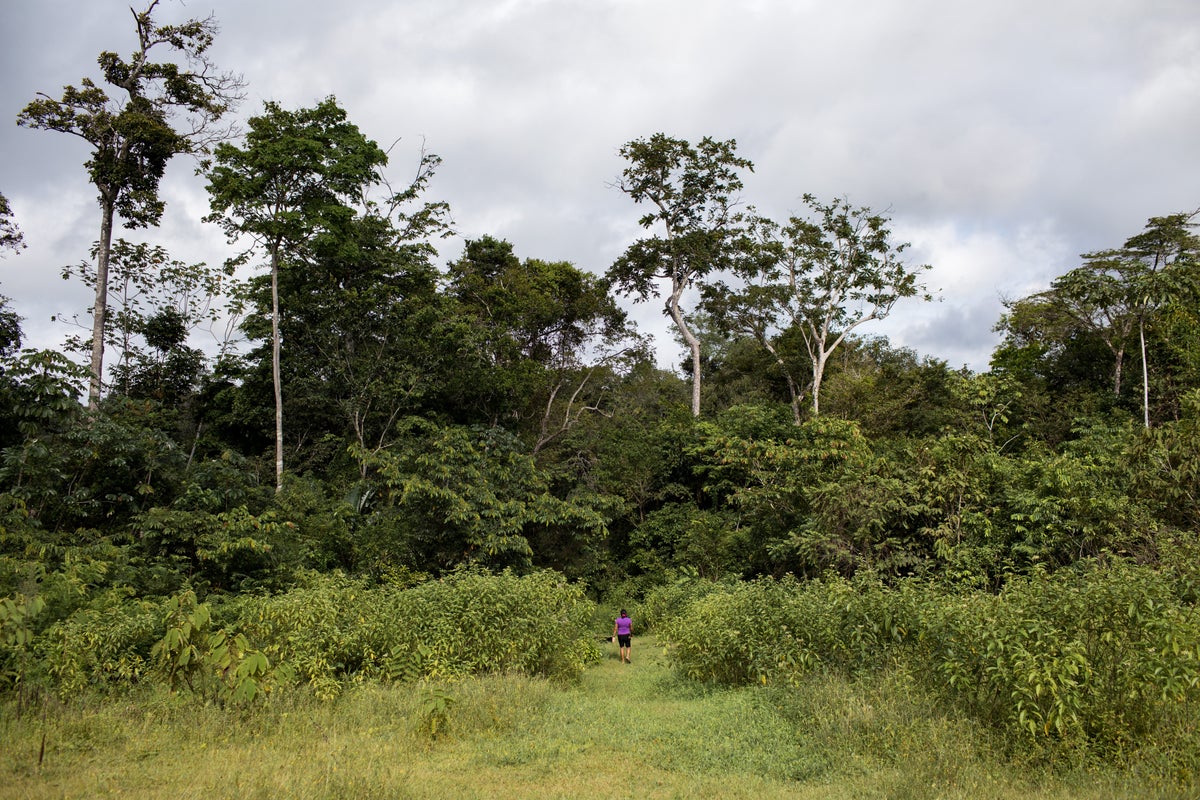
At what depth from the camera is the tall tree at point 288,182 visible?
1723 centimetres

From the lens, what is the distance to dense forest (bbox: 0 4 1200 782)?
7301mm

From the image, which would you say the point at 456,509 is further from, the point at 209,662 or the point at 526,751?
the point at 526,751

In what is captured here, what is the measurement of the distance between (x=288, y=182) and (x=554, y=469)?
10.2 meters

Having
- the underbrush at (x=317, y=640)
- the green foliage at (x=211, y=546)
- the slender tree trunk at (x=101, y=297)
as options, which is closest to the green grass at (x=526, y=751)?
the underbrush at (x=317, y=640)

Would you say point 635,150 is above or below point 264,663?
above

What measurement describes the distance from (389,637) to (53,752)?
12.2 ft

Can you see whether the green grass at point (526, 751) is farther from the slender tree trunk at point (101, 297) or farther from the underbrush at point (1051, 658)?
the slender tree trunk at point (101, 297)

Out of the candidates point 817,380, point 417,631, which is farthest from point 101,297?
point 817,380

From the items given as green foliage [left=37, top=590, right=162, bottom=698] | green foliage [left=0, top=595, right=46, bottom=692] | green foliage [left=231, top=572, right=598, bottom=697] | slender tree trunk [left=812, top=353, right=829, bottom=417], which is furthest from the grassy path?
slender tree trunk [left=812, top=353, right=829, bottom=417]

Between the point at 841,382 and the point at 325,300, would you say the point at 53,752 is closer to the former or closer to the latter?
the point at 325,300

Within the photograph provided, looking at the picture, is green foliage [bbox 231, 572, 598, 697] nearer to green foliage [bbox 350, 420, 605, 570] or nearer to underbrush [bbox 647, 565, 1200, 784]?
underbrush [bbox 647, 565, 1200, 784]

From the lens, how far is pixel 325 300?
Answer: 64.5 ft

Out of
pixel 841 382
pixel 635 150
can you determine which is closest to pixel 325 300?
pixel 635 150

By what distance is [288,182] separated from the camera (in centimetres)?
1794
